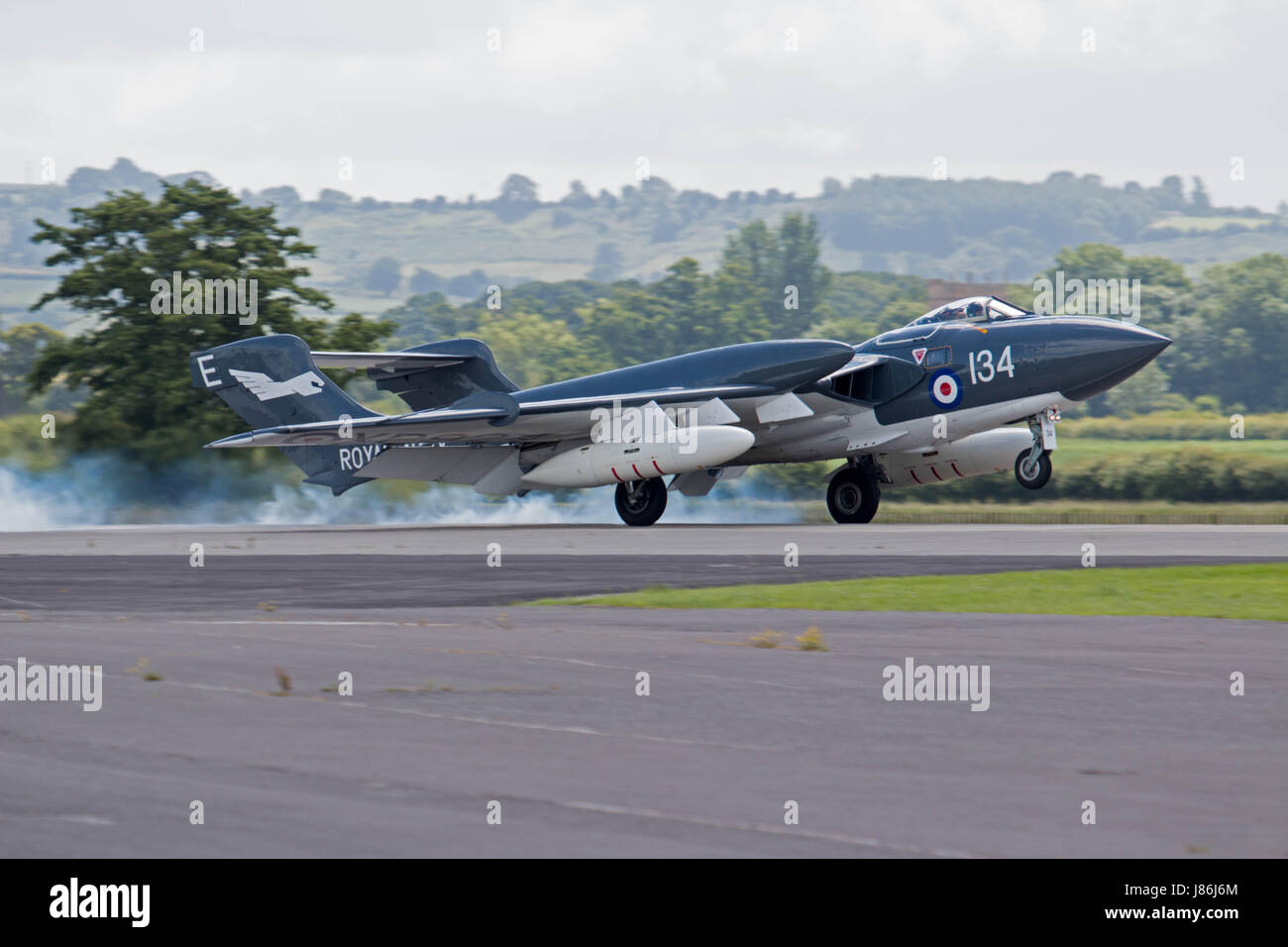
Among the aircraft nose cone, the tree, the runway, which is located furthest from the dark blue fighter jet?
the runway

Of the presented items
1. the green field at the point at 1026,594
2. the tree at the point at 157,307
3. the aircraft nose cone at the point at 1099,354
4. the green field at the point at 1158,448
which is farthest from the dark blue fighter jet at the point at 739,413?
the green field at the point at 1158,448

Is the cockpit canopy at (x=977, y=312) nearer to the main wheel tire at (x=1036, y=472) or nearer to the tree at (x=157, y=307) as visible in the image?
the main wheel tire at (x=1036, y=472)

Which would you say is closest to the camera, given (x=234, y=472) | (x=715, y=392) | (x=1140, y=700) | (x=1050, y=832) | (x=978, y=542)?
(x=1050, y=832)

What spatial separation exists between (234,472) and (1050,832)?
32.4m

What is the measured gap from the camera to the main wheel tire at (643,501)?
31047mm

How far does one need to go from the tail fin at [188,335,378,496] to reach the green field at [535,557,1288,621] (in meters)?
17.0

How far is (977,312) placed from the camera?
97.9 ft

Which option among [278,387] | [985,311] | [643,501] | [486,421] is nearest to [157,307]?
[278,387]

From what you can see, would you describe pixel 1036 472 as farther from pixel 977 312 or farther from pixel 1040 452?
pixel 977 312

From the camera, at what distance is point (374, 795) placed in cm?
689

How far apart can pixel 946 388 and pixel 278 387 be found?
44.8 ft

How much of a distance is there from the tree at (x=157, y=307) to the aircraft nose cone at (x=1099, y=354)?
20841 mm
